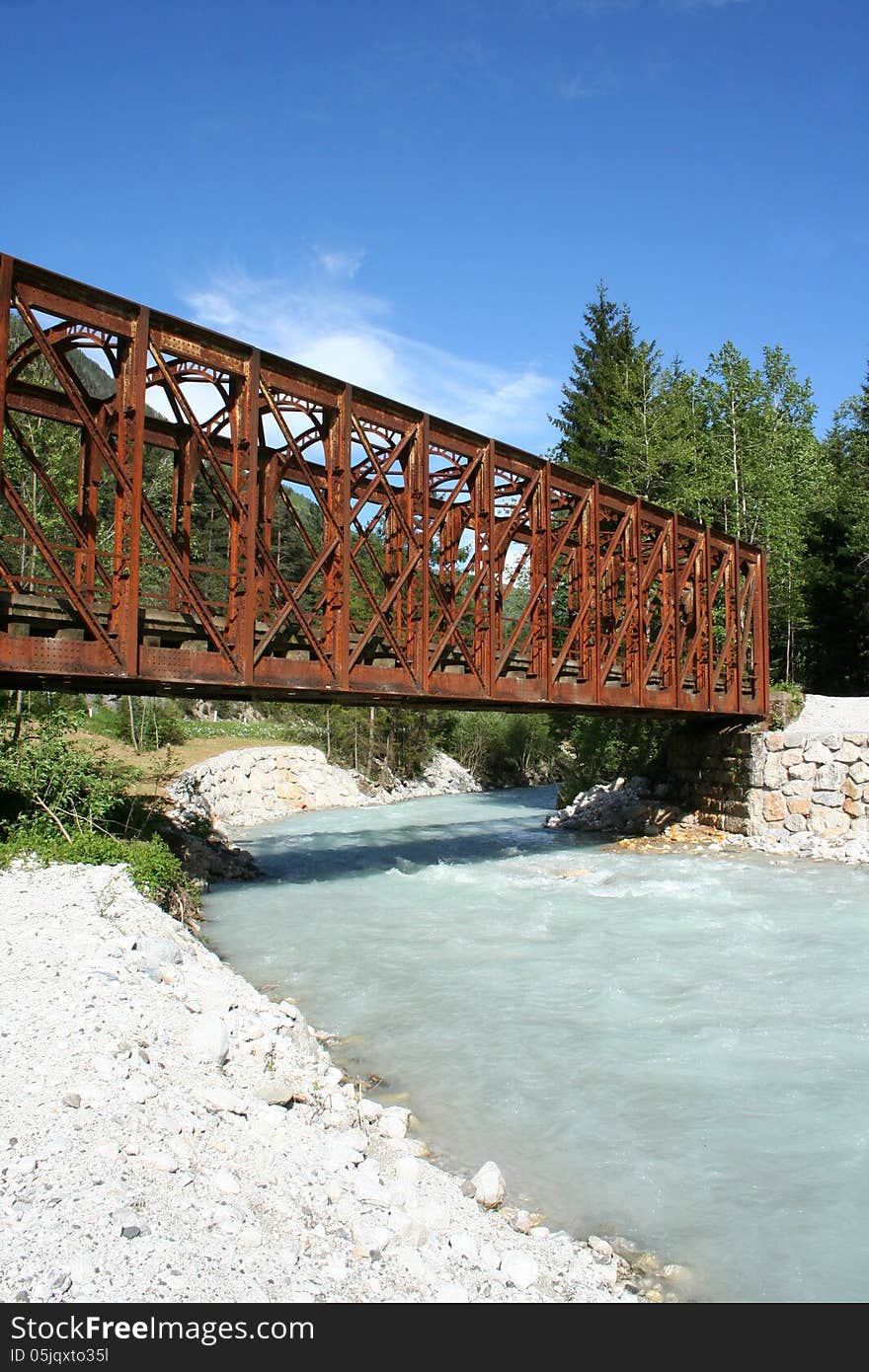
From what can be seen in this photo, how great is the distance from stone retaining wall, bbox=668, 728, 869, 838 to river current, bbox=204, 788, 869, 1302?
453cm

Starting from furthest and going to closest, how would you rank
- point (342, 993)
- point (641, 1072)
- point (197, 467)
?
point (197, 467) → point (342, 993) → point (641, 1072)

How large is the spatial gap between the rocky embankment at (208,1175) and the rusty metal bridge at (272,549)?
5.28 metres

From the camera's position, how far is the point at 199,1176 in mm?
5203

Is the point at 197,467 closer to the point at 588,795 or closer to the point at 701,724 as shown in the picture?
the point at 701,724

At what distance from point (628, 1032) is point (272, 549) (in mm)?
10689

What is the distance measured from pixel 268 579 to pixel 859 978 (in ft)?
33.7

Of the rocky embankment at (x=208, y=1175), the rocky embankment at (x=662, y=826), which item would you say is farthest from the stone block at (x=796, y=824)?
the rocky embankment at (x=208, y=1175)

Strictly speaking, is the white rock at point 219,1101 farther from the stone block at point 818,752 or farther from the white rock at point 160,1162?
the stone block at point 818,752

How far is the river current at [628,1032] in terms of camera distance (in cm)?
606

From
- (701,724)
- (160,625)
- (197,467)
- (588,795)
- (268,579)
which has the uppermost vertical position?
(197,467)

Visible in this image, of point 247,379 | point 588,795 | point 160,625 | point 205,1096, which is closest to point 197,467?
point 247,379

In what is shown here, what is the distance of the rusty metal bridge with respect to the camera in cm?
1186

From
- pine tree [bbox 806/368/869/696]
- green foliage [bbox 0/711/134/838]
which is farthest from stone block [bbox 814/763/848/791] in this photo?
green foliage [bbox 0/711/134/838]

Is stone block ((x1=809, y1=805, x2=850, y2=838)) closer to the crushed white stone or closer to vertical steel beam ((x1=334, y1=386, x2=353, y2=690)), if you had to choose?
the crushed white stone
